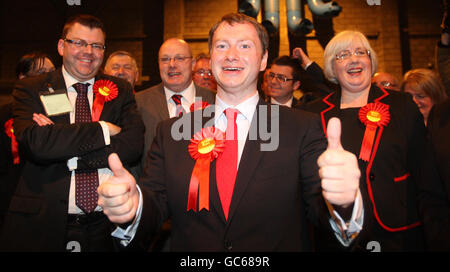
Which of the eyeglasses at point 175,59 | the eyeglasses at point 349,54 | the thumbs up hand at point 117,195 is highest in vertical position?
the eyeglasses at point 175,59

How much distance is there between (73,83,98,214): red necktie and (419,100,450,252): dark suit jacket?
200 cm

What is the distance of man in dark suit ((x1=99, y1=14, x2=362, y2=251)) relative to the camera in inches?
56.5

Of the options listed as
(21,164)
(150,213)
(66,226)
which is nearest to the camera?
(150,213)

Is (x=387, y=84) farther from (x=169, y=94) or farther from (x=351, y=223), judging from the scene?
(x=351, y=223)

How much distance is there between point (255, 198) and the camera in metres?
1.46

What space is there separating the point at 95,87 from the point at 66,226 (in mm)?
1049

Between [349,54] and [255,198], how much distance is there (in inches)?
63.6

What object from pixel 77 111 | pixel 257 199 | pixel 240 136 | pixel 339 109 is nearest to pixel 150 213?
pixel 257 199

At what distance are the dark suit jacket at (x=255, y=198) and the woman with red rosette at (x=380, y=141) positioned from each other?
25.4 inches

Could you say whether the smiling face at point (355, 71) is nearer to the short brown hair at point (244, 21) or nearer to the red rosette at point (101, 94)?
the short brown hair at point (244, 21)

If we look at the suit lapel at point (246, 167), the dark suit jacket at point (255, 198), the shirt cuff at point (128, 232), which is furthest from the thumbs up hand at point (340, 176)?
the shirt cuff at point (128, 232)

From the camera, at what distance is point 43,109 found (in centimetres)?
234

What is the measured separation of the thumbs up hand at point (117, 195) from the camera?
1.13 meters

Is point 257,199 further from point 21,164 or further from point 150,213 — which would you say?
point 21,164
